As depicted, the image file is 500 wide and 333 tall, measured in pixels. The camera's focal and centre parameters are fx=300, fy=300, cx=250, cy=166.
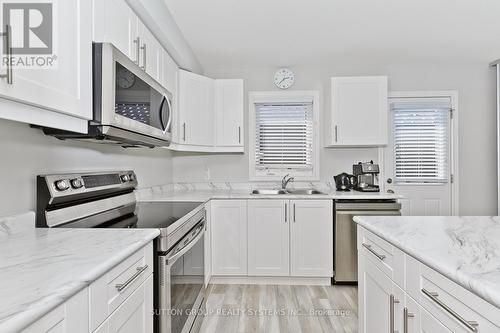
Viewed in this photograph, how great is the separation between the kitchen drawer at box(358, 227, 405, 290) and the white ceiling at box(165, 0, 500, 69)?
5.69 ft

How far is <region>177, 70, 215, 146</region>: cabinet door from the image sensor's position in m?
2.97

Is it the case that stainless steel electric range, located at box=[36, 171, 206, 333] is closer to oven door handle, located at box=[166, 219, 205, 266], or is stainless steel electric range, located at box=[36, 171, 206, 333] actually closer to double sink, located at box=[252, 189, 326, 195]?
oven door handle, located at box=[166, 219, 205, 266]

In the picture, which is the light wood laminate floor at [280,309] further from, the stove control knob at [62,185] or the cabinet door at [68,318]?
the cabinet door at [68,318]

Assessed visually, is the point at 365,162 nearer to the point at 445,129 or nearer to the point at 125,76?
the point at 445,129

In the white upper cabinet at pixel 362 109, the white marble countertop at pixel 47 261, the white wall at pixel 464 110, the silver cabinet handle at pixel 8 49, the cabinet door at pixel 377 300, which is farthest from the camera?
the white wall at pixel 464 110

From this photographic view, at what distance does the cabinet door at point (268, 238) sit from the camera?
3.06 meters

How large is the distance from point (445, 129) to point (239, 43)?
8.90 ft

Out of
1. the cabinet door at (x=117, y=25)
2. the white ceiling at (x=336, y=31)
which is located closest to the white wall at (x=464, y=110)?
the white ceiling at (x=336, y=31)

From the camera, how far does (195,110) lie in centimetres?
313

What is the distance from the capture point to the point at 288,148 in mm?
3725

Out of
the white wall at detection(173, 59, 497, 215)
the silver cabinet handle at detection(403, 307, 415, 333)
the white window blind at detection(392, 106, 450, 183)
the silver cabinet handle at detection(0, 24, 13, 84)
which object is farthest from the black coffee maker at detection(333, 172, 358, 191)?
the silver cabinet handle at detection(0, 24, 13, 84)

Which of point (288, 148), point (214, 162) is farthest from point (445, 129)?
point (214, 162)

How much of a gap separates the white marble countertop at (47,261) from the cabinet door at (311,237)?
6.44 ft

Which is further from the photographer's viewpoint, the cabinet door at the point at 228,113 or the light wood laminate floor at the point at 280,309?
the cabinet door at the point at 228,113
